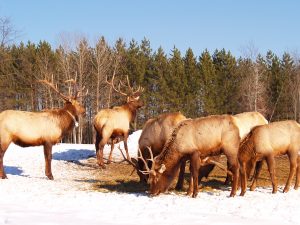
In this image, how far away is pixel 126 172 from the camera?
1608cm

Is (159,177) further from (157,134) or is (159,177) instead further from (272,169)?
(272,169)

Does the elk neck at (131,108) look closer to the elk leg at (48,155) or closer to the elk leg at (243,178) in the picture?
the elk leg at (48,155)

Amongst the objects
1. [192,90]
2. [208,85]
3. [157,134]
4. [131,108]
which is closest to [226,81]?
[208,85]

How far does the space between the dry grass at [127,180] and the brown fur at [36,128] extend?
176 cm

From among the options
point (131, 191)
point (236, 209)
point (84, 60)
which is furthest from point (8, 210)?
point (84, 60)

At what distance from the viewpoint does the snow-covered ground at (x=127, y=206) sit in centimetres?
802

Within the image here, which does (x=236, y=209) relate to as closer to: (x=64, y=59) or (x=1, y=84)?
(x=64, y=59)

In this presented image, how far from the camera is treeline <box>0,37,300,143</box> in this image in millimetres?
44281

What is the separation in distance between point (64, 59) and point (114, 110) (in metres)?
26.2

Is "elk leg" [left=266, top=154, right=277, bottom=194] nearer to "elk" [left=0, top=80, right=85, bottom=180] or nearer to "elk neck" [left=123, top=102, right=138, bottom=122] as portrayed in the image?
"elk" [left=0, top=80, right=85, bottom=180]

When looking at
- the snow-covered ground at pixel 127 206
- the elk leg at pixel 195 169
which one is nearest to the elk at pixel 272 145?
the snow-covered ground at pixel 127 206

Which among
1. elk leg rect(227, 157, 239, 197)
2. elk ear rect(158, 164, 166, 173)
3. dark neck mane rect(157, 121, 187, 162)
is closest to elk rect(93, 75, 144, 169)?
dark neck mane rect(157, 121, 187, 162)

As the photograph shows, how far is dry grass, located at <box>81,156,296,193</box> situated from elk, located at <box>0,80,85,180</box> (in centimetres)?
176

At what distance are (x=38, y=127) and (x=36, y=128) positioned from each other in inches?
2.9
